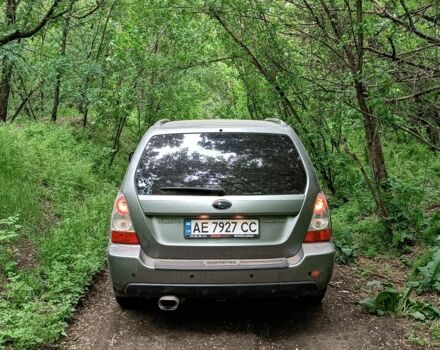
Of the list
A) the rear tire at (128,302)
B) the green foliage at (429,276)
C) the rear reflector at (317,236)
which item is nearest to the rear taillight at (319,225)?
the rear reflector at (317,236)

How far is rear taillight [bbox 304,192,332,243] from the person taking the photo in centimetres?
398

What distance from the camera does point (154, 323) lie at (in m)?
4.42

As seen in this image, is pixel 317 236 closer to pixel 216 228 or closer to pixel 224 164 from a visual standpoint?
pixel 216 228

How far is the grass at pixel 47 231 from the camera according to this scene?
438cm

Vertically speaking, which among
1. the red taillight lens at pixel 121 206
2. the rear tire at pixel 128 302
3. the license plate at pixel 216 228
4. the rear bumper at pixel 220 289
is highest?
the red taillight lens at pixel 121 206

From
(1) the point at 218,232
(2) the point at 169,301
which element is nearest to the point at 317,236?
(1) the point at 218,232

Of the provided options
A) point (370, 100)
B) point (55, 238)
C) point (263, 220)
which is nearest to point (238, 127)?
point (263, 220)

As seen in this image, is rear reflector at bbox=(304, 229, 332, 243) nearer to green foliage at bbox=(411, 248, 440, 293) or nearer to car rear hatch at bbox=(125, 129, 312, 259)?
car rear hatch at bbox=(125, 129, 312, 259)

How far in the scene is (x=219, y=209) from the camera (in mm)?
3814

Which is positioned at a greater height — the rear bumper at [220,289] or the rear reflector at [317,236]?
the rear reflector at [317,236]

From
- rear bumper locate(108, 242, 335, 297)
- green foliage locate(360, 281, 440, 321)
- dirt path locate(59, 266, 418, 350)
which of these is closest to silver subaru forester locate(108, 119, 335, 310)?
rear bumper locate(108, 242, 335, 297)

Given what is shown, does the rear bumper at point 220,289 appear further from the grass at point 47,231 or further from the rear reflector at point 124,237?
the grass at point 47,231

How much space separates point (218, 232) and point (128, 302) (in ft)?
4.28

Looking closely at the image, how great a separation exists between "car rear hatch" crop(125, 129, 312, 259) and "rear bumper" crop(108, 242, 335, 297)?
0.06 meters
